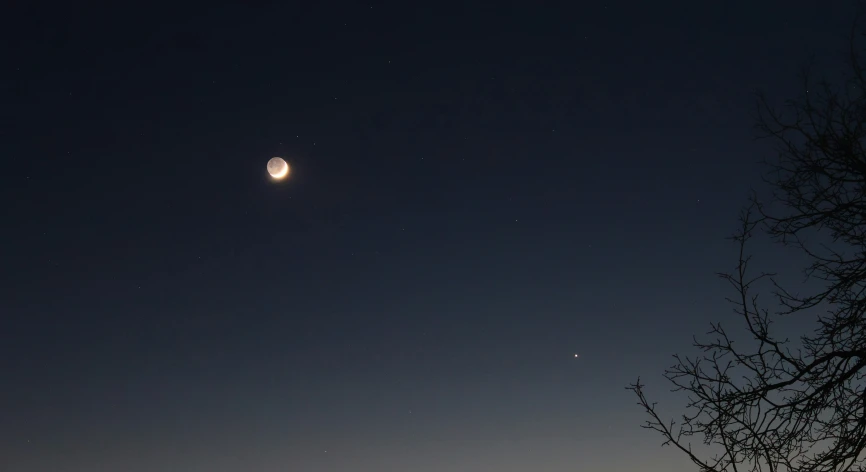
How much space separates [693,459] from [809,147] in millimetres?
2214

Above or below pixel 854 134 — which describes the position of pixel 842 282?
below

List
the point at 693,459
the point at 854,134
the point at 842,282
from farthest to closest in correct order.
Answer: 1. the point at 842,282
2. the point at 854,134
3. the point at 693,459

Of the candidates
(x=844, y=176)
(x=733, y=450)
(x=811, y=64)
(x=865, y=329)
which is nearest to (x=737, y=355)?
(x=733, y=450)

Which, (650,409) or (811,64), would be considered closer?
(650,409)

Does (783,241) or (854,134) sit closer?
(854,134)

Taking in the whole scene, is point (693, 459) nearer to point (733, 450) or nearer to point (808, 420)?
point (733, 450)

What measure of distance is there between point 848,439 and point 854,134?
1.92m

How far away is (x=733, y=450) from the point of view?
153 inches

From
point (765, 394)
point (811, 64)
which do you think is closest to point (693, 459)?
point (765, 394)

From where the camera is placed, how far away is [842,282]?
4.33m

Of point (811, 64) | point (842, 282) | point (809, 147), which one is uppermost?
point (811, 64)

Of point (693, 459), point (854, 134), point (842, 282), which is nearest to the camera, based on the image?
point (693, 459)

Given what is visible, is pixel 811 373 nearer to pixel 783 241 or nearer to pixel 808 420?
pixel 808 420

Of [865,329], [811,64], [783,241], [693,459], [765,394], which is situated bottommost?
[693,459]
